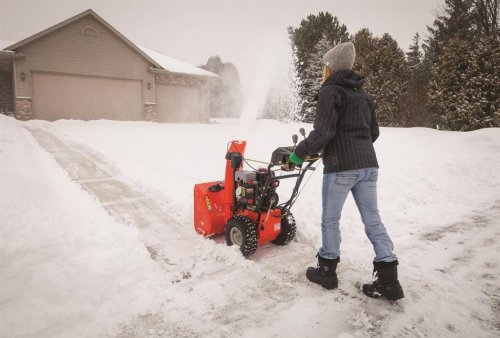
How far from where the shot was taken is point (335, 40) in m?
24.1

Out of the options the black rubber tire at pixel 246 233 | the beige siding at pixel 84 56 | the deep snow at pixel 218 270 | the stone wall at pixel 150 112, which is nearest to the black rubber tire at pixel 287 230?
the deep snow at pixel 218 270

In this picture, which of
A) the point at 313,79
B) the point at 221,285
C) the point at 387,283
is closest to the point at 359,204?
the point at 387,283

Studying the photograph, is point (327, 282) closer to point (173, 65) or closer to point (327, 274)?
point (327, 274)

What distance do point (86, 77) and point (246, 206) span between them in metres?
17.3

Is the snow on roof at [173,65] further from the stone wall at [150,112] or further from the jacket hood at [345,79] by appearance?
the jacket hood at [345,79]

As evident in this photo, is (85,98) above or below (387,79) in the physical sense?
below

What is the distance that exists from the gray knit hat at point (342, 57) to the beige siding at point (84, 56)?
17.7 m

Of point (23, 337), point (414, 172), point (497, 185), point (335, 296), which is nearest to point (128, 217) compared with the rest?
point (23, 337)

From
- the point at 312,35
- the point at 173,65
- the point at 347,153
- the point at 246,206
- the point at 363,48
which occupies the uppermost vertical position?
the point at 312,35

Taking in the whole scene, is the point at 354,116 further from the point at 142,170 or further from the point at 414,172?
the point at 142,170

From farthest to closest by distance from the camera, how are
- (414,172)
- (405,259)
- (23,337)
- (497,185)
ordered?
(414,172), (497,185), (405,259), (23,337)

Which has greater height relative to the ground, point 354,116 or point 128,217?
point 354,116

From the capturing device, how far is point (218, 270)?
310 centimetres

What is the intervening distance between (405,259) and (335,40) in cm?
2355
